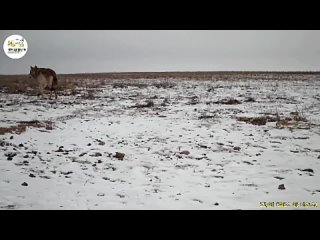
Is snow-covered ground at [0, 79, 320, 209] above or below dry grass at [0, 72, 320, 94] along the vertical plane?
below

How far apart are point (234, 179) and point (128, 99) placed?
490 inches

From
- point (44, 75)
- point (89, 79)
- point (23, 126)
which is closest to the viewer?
point (23, 126)

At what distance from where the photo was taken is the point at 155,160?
7.95m

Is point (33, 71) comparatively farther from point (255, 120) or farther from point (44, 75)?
point (255, 120)

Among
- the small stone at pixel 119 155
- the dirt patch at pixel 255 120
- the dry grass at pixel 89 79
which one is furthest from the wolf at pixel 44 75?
the dirt patch at pixel 255 120

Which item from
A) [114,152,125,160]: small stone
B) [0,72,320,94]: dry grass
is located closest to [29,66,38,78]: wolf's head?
[0,72,320,94]: dry grass

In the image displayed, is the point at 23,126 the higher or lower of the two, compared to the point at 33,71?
lower

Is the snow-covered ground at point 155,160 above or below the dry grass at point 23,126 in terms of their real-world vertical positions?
below

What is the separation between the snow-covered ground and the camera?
5.95m

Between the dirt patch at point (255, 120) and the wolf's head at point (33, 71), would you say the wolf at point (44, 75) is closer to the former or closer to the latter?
the wolf's head at point (33, 71)

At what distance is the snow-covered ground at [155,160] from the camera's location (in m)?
5.95

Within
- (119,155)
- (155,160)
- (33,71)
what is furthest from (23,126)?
(33,71)

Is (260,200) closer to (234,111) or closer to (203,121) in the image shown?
(203,121)

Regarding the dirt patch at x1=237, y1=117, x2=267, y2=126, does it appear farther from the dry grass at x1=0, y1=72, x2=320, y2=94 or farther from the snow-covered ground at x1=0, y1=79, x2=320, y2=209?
the dry grass at x1=0, y1=72, x2=320, y2=94
